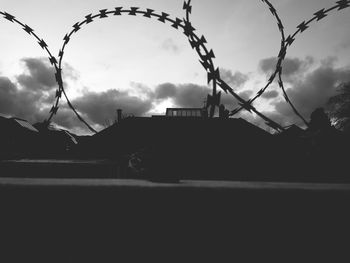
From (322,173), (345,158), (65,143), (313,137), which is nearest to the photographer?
(313,137)

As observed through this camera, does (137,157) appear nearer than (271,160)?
Yes

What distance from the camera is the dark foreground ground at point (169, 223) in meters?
1.30

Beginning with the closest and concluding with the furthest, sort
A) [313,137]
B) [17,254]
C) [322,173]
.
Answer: [17,254] < [313,137] < [322,173]

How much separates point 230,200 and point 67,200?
3.02 feet

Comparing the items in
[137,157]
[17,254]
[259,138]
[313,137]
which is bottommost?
[17,254]

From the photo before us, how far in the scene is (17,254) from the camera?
51.2 inches

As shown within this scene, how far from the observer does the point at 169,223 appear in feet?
4.40

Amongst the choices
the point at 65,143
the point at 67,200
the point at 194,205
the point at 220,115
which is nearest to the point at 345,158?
the point at 220,115

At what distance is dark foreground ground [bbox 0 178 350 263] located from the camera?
1305 millimetres

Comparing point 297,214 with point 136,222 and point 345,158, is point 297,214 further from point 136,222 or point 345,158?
point 345,158

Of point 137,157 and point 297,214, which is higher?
point 137,157

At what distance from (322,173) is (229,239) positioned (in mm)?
2057

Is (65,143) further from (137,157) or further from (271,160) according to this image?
(137,157)

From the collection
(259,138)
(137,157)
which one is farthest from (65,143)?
(137,157)
